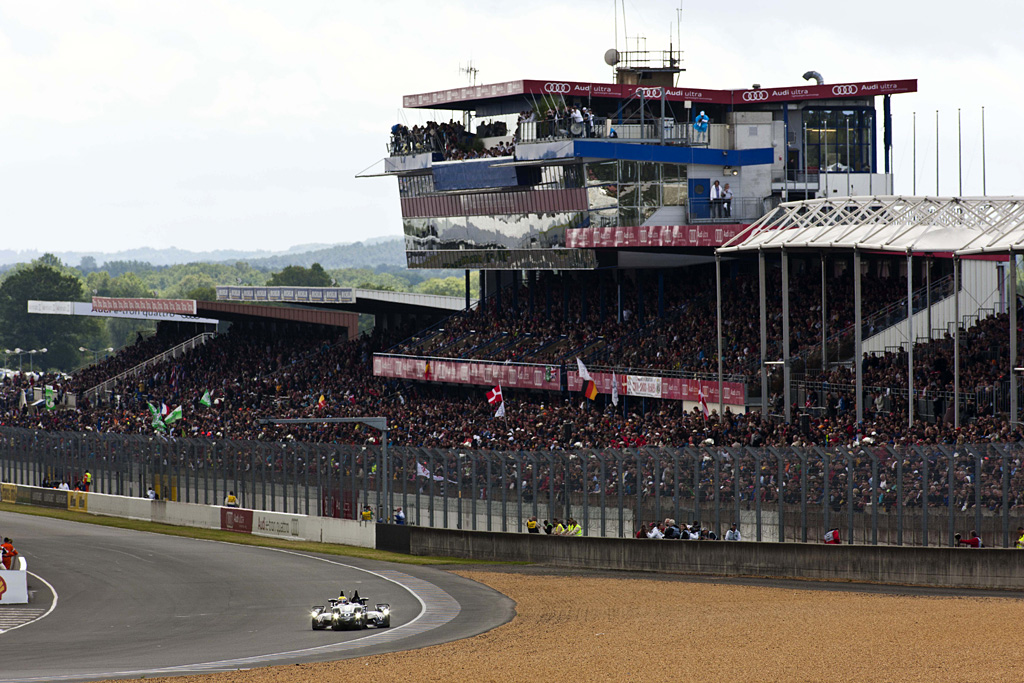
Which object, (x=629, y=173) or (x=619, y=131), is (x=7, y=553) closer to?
(x=629, y=173)

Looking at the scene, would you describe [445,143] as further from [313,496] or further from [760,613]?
[760,613]

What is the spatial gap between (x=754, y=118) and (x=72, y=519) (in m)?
31.6

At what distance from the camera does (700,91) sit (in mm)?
61594

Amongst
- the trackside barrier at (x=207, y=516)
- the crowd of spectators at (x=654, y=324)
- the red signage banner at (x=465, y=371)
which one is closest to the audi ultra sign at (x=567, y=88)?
the crowd of spectators at (x=654, y=324)

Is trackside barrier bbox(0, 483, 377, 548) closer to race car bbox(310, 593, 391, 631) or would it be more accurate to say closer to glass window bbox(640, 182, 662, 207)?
race car bbox(310, 593, 391, 631)

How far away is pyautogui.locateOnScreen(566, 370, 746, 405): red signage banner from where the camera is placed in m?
49.1

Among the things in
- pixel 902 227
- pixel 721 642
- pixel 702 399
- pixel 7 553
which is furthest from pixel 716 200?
pixel 721 642

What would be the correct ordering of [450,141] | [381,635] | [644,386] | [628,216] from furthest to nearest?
[450,141] < [628,216] < [644,386] < [381,635]

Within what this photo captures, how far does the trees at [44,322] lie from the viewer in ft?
570

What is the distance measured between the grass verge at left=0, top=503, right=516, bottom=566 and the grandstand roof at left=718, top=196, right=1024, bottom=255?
15.2 metres

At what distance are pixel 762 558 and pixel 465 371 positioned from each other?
109 ft

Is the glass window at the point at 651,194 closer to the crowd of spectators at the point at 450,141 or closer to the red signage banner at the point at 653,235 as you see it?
the red signage banner at the point at 653,235

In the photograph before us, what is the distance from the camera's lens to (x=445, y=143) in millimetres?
65938

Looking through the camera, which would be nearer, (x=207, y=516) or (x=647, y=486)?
(x=647, y=486)
